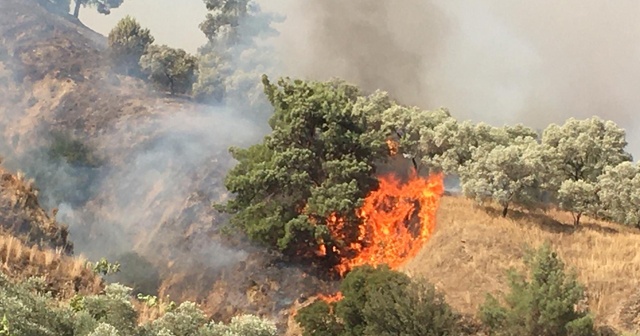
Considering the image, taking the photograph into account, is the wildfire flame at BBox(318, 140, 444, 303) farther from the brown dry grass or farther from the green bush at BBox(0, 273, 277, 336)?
the green bush at BBox(0, 273, 277, 336)

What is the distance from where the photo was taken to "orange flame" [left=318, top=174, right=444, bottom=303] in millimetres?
25391

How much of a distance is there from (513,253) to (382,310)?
24.1 ft

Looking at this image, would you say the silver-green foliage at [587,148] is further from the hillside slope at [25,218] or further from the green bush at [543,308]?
the hillside slope at [25,218]

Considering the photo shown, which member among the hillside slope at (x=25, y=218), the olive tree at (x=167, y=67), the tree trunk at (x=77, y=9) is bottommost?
the hillside slope at (x=25, y=218)

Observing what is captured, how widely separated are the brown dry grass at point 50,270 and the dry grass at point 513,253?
11638 millimetres

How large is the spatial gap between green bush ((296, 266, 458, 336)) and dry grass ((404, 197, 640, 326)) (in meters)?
3.13

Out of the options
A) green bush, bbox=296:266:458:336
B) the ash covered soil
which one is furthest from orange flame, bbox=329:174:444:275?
green bush, bbox=296:266:458:336

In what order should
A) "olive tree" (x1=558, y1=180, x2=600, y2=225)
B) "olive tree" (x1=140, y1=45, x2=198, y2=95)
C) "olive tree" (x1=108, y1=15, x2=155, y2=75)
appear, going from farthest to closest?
"olive tree" (x1=108, y1=15, x2=155, y2=75)
"olive tree" (x1=140, y1=45, x2=198, y2=95)
"olive tree" (x1=558, y1=180, x2=600, y2=225)

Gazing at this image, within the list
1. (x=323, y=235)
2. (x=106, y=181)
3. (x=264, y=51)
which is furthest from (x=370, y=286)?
(x=264, y=51)

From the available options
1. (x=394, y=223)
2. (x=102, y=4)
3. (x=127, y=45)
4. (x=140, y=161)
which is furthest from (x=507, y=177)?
(x=102, y=4)

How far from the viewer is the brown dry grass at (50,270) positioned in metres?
13.6

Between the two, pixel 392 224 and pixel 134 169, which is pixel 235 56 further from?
pixel 392 224

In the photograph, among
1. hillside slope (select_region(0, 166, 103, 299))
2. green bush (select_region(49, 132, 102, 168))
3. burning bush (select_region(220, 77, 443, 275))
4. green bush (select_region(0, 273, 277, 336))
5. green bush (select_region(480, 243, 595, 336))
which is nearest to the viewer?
green bush (select_region(0, 273, 277, 336))

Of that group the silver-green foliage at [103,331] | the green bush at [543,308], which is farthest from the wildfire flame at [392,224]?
the silver-green foliage at [103,331]
